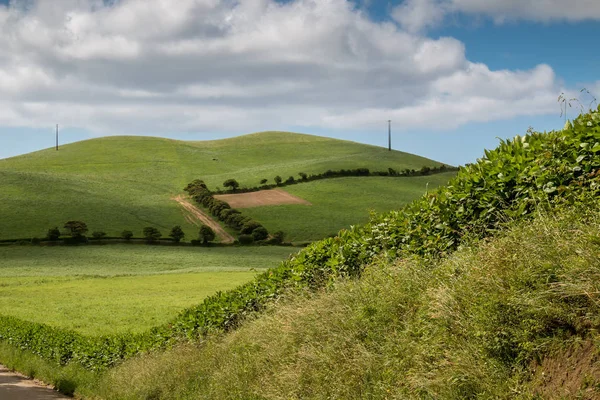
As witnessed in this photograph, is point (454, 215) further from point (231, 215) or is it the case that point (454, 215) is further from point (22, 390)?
point (231, 215)

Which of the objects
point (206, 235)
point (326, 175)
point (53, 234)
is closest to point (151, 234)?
point (206, 235)

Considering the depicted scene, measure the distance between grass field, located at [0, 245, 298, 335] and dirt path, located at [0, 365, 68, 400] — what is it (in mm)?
6258

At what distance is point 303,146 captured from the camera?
157125mm

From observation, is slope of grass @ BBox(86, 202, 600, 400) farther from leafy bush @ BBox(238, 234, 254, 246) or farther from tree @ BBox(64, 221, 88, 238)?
tree @ BBox(64, 221, 88, 238)

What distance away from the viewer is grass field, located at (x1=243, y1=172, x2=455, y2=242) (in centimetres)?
7775

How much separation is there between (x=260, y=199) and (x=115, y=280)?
1745 inches

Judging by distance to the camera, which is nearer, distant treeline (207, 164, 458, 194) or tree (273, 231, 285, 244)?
tree (273, 231, 285, 244)

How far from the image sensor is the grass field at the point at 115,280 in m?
31.0

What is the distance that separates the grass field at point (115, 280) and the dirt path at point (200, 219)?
4.74 m

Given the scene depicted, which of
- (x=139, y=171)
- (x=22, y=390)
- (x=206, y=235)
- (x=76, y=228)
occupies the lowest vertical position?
(x=22, y=390)

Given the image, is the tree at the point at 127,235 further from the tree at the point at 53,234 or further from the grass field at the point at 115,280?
the tree at the point at 53,234

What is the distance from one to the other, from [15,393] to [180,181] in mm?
97637

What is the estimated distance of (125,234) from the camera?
233ft

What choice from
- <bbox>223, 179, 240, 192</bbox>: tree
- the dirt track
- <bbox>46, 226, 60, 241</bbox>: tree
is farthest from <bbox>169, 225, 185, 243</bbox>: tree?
<bbox>223, 179, 240, 192</bbox>: tree
